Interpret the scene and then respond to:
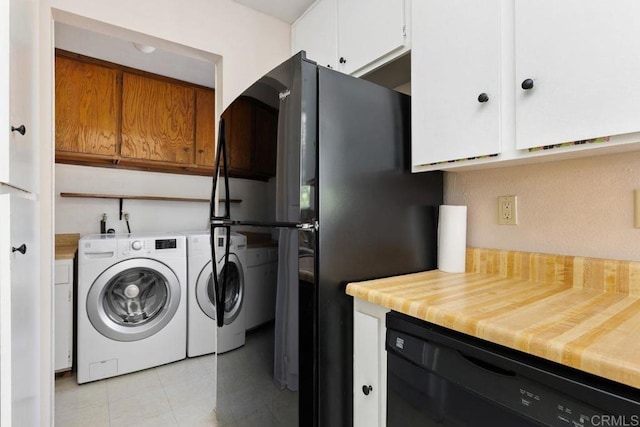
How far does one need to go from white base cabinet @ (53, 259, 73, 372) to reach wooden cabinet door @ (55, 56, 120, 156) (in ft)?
3.38

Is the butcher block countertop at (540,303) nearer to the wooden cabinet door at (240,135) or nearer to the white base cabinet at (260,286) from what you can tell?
the white base cabinet at (260,286)

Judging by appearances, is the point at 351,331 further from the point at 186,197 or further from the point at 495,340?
the point at 186,197

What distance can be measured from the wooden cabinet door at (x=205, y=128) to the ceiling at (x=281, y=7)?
55.6 inches

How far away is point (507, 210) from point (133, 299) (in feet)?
8.81

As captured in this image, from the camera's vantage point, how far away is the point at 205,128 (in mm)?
3180

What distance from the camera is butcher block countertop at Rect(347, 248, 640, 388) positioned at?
61 centimetres

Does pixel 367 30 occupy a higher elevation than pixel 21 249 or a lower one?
higher

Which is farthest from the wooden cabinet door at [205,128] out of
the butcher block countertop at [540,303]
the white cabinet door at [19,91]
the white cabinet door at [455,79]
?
the butcher block countertop at [540,303]

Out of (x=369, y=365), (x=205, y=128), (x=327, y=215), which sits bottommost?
(x=369, y=365)

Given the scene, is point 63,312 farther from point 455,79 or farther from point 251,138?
point 455,79

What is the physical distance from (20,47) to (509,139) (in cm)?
163

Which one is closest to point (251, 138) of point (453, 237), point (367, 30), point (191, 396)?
point (367, 30)

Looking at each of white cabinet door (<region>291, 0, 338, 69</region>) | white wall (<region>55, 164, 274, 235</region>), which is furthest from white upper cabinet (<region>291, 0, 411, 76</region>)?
white wall (<region>55, 164, 274, 235</region>)

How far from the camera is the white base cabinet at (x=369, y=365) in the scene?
3.34 ft
